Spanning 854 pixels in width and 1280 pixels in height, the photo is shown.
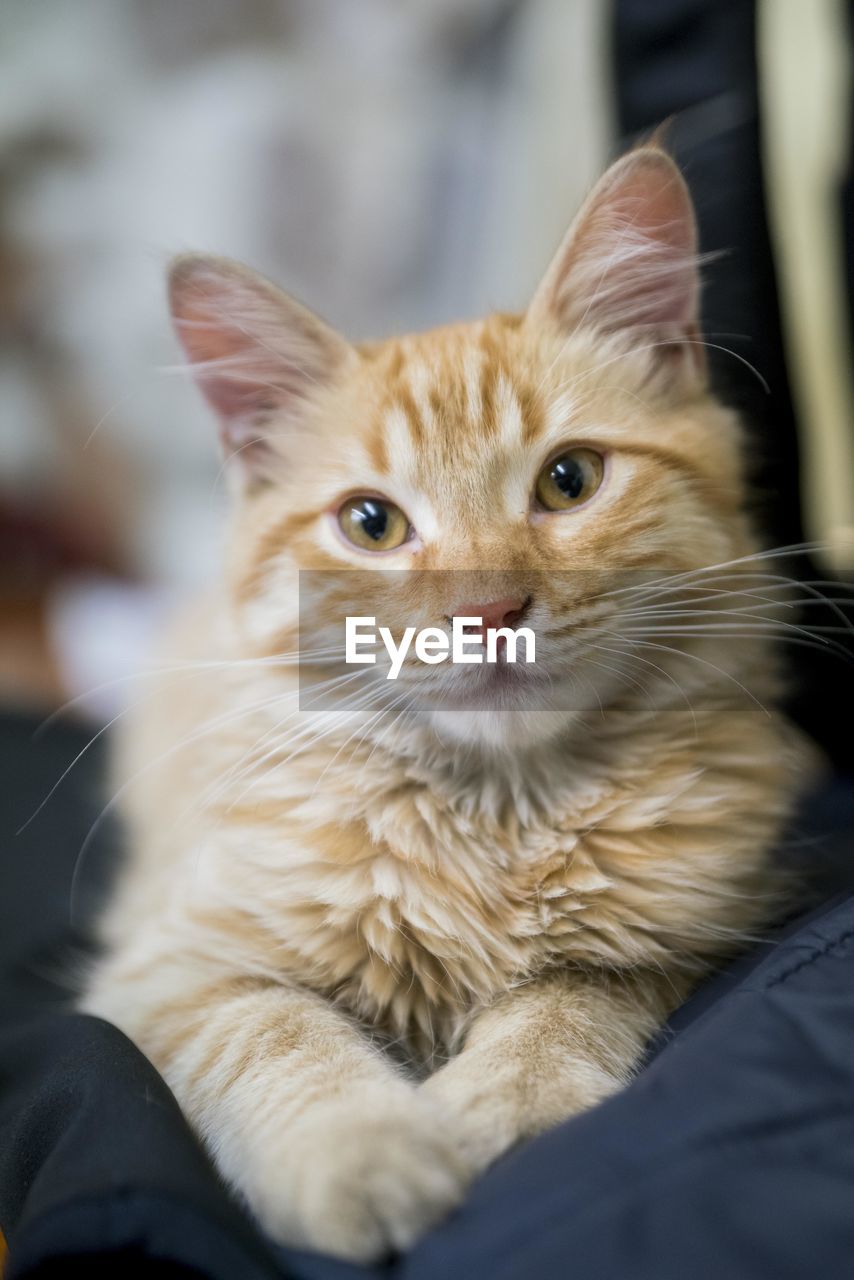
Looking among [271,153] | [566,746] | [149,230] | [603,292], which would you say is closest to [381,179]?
[271,153]

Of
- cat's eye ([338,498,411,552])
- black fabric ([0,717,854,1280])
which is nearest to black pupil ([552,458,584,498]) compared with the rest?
cat's eye ([338,498,411,552])

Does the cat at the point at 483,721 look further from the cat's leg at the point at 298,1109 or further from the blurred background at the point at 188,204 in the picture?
the blurred background at the point at 188,204

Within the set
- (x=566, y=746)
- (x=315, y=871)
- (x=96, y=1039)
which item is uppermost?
(x=566, y=746)

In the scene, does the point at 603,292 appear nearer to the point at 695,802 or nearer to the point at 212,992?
the point at 695,802

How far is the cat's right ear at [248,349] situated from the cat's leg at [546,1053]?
2.35ft

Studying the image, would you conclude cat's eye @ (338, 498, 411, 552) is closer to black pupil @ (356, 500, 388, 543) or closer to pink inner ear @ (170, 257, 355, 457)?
black pupil @ (356, 500, 388, 543)

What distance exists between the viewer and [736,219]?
53.5 inches

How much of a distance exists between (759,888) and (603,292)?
720 mm

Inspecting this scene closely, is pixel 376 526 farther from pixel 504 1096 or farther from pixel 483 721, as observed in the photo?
pixel 504 1096

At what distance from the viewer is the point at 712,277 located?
4.55ft

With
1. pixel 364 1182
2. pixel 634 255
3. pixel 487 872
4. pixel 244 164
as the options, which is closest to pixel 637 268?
pixel 634 255

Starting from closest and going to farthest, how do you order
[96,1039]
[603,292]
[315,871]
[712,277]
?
1. [96,1039]
2. [315,871]
3. [603,292]
4. [712,277]

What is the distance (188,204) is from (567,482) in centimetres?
164

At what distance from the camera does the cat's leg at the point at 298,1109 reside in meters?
0.67
